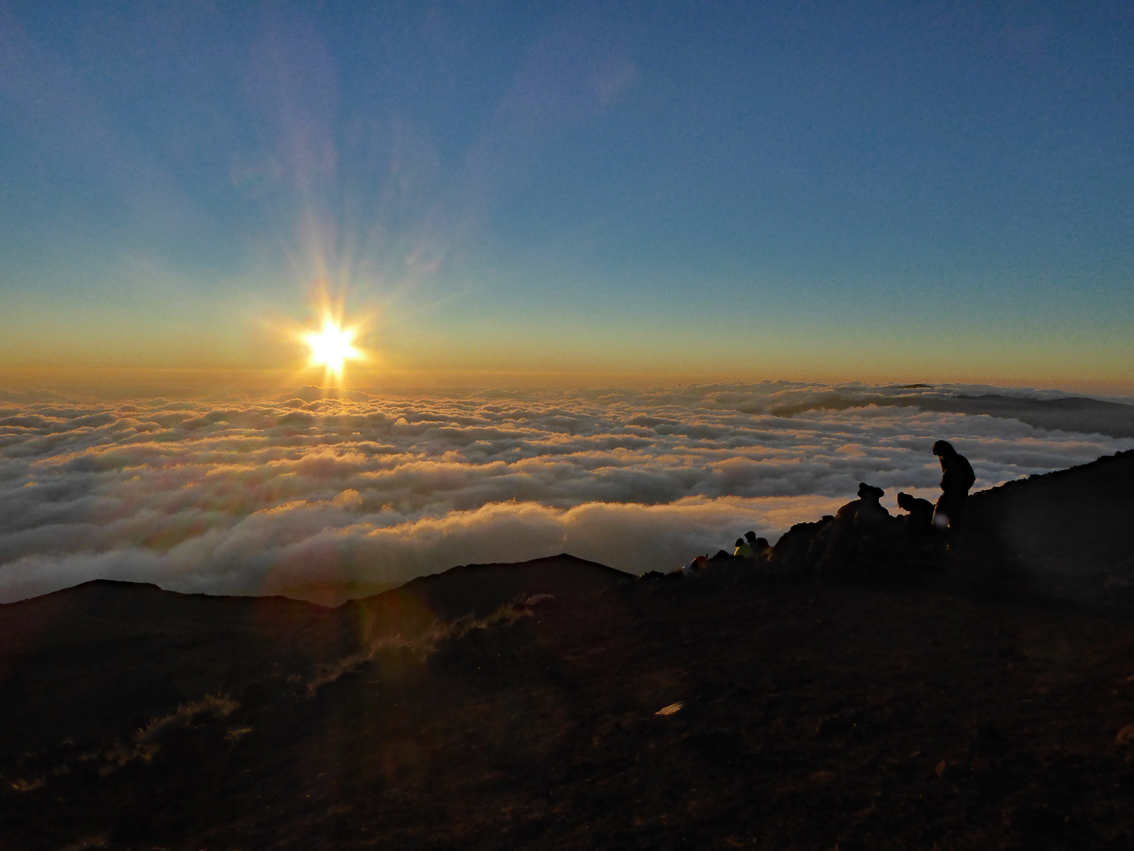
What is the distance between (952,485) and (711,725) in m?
12.8

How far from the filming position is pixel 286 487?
117 m

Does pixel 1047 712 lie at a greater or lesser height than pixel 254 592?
greater

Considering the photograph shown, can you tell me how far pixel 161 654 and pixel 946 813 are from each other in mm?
67199

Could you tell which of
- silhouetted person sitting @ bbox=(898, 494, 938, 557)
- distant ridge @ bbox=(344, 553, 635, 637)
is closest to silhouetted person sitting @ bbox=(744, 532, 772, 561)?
silhouetted person sitting @ bbox=(898, 494, 938, 557)

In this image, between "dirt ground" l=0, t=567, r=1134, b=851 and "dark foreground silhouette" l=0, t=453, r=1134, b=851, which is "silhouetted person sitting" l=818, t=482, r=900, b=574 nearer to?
"dark foreground silhouette" l=0, t=453, r=1134, b=851

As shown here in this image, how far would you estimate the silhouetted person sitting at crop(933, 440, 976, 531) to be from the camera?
18.2 meters

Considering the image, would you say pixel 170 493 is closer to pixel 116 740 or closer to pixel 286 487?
pixel 286 487

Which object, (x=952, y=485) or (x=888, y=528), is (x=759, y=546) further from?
(x=952, y=485)

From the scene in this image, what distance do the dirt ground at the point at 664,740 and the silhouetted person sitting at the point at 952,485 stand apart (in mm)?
3823

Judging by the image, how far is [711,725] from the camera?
10812 millimetres

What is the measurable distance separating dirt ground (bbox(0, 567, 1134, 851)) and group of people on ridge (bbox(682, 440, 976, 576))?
174 centimetres

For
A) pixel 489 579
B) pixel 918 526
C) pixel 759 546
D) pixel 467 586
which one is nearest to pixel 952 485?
pixel 918 526

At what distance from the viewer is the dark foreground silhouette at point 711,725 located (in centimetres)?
791

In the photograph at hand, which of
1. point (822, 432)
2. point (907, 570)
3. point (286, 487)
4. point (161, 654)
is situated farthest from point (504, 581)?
point (822, 432)
